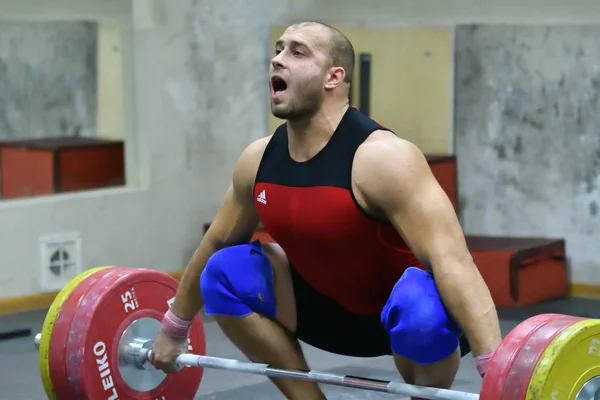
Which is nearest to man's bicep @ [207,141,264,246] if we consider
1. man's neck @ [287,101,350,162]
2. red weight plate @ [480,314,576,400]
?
man's neck @ [287,101,350,162]

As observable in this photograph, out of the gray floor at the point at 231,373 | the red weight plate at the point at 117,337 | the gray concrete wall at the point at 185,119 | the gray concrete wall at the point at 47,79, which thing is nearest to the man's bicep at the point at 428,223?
the red weight plate at the point at 117,337

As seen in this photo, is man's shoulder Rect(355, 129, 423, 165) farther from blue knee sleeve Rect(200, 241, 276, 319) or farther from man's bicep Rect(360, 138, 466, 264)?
blue knee sleeve Rect(200, 241, 276, 319)

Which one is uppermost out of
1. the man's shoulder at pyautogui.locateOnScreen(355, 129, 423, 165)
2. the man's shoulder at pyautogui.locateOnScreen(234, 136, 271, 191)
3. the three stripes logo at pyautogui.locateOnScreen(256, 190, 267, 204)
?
the man's shoulder at pyautogui.locateOnScreen(355, 129, 423, 165)

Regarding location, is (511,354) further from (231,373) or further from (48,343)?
(231,373)

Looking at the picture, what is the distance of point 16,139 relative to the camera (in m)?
5.16

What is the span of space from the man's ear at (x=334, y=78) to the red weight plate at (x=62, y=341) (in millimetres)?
878

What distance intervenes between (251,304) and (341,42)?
65 cm

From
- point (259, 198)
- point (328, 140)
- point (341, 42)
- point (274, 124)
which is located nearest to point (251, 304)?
point (259, 198)

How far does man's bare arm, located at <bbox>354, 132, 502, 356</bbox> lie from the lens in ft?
7.89

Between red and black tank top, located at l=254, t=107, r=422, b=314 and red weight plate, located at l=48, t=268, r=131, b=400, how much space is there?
62 centimetres

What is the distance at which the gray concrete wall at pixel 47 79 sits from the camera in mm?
5104

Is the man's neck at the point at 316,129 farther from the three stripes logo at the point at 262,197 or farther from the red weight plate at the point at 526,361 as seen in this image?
the red weight plate at the point at 526,361

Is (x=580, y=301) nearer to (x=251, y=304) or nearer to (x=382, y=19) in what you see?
(x=382, y=19)

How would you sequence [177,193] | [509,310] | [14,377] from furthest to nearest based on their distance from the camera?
[177,193] < [509,310] < [14,377]
